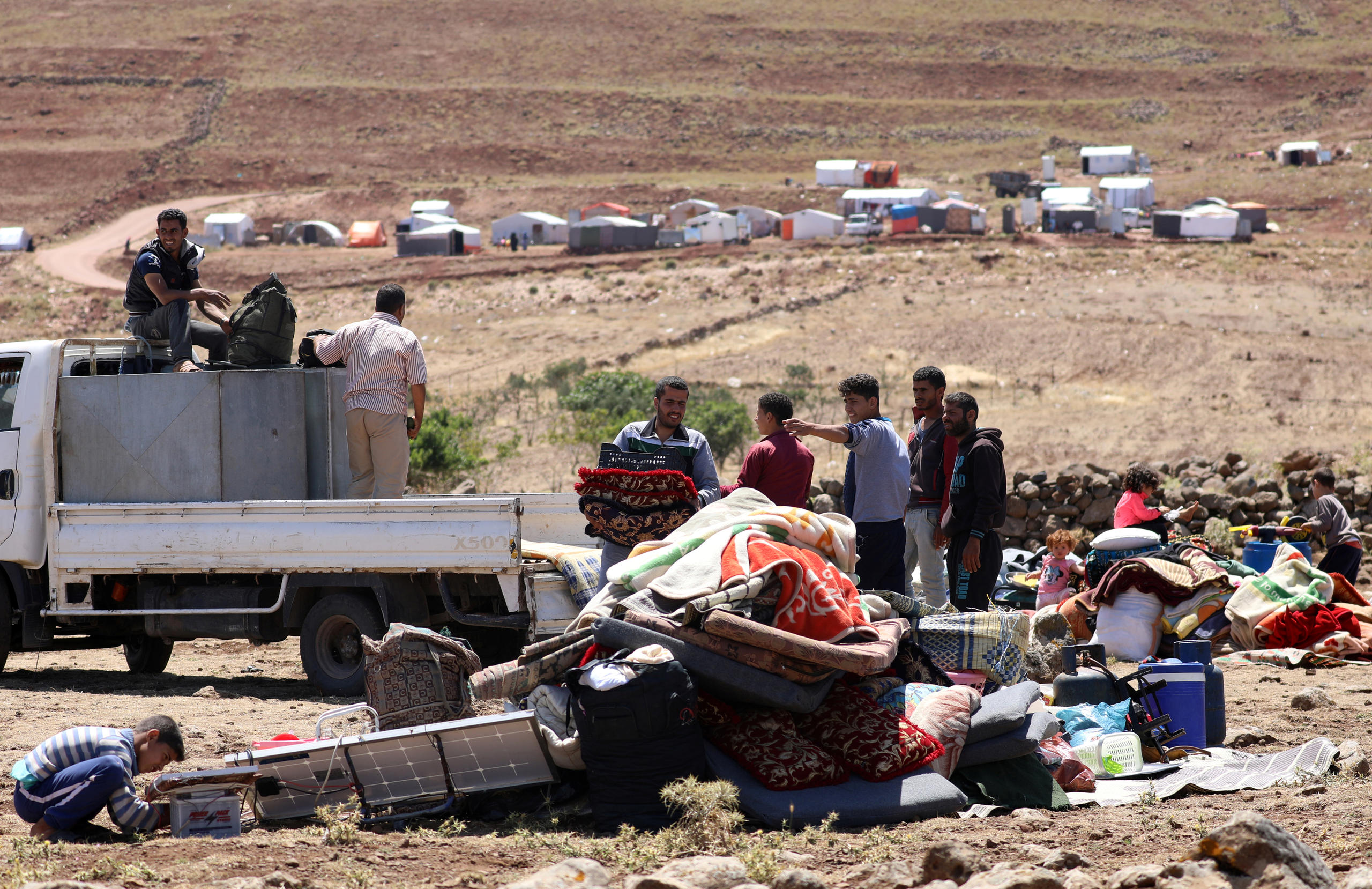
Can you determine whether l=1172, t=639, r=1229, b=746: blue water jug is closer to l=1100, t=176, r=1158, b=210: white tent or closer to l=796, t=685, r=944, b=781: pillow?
l=796, t=685, r=944, b=781: pillow

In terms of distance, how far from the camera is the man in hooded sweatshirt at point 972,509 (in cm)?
759

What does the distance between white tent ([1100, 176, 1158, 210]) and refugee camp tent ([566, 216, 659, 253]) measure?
846 inches

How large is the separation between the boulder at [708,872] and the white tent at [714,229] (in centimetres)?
5026

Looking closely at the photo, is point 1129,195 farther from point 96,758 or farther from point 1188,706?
point 96,758

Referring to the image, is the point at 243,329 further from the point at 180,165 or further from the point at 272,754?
the point at 180,165

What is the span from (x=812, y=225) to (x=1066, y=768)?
170ft

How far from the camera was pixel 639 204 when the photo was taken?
6719 centimetres

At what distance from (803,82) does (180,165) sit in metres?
41.6

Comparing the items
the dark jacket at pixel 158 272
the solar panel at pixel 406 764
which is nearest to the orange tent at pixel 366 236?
the dark jacket at pixel 158 272

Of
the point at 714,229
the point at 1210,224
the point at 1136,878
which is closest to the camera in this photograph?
the point at 1136,878

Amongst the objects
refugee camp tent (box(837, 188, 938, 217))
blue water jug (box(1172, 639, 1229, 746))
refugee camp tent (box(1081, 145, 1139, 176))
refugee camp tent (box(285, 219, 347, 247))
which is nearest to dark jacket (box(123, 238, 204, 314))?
blue water jug (box(1172, 639, 1229, 746))

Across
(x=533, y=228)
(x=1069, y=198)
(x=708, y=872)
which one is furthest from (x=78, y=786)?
(x=1069, y=198)

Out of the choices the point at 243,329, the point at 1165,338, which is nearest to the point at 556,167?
the point at 1165,338

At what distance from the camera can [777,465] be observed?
6984 millimetres
